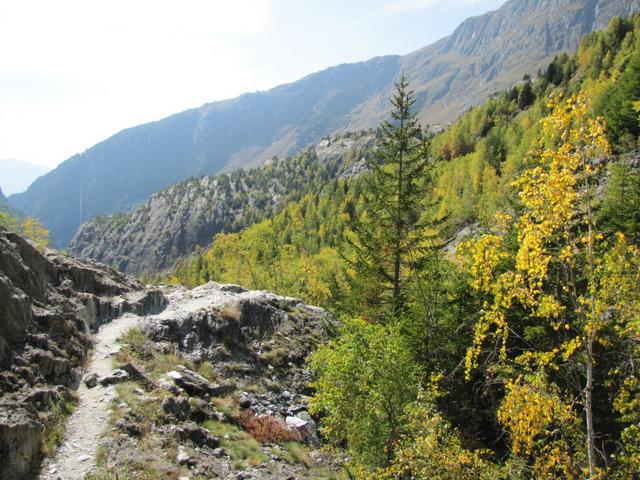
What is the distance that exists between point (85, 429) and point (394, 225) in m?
17.7

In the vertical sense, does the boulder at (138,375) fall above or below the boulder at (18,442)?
below

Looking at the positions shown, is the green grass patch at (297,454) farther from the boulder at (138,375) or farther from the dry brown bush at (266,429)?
the boulder at (138,375)

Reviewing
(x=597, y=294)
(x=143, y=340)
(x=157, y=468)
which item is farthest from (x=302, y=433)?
(x=597, y=294)

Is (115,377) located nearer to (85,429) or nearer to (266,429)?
(85,429)

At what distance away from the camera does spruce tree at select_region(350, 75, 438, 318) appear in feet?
81.7

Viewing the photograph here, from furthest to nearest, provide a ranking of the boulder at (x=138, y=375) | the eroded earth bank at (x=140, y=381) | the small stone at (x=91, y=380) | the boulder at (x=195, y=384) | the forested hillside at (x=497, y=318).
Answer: the boulder at (x=195, y=384) < the boulder at (x=138, y=375) < the small stone at (x=91, y=380) < the eroded earth bank at (x=140, y=381) < the forested hillside at (x=497, y=318)

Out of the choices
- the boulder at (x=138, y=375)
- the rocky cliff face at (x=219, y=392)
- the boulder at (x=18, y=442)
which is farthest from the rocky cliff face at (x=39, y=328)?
the rocky cliff face at (x=219, y=392)

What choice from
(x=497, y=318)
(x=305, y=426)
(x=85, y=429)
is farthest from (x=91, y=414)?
(x=497, y=318)

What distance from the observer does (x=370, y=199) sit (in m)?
26.7

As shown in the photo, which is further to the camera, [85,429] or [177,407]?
[177,407]

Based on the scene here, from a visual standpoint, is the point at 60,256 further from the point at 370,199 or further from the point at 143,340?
the point at 370,199

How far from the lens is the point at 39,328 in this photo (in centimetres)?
1862

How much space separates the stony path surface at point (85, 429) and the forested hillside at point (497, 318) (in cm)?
730

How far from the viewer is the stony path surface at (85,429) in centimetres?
1221
